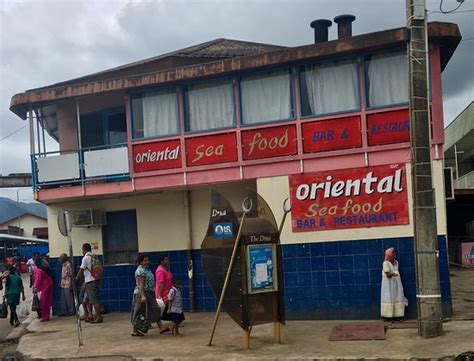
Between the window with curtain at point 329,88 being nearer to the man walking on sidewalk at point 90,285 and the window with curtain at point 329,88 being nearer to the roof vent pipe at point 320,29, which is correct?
the roof vent pipe at point 320,29

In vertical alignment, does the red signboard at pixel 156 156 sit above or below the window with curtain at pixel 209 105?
below

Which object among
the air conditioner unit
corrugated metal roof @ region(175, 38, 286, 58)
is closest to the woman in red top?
the air conditioner unit

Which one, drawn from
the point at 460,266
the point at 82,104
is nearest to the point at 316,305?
the point at 82,104

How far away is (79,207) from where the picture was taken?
1480 centimetres

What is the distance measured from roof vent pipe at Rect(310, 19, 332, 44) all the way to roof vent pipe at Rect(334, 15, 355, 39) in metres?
0.21

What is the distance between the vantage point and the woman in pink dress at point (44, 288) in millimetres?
14242

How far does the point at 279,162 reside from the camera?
12.1 meters

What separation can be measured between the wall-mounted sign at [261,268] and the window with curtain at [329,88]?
11.9ft

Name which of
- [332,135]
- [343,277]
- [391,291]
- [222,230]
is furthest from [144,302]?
[332,135]

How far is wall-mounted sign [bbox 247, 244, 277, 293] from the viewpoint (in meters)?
9.29

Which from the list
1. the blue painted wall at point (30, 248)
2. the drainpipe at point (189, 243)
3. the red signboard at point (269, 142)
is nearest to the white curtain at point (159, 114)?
the drainpipe at point (189, 243)

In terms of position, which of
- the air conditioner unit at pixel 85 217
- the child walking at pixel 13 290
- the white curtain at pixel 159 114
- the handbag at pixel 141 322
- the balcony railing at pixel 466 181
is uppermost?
the white curtain at pixel 159 114

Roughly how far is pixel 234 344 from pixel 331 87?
5.42 metres

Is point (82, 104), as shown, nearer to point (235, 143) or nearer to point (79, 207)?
point (79, 207)
